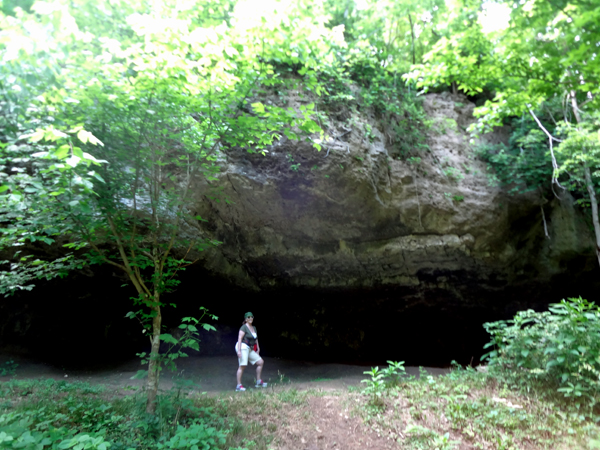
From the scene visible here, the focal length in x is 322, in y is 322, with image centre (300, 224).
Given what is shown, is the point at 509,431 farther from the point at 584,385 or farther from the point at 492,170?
the point at 492,170

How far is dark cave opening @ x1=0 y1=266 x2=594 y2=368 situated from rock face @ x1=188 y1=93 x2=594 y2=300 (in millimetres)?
810

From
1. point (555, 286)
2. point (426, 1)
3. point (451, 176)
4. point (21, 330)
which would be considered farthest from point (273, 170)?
point (555, 286)

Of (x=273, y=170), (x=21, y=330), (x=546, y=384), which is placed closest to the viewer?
(x=546, y=384)

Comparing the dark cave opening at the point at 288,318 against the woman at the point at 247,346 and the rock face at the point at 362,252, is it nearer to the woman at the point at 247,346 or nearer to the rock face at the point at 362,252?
the rock face at the point at 362,252

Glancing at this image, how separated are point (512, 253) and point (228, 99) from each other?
343 inches

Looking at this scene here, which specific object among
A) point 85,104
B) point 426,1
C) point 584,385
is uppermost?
point 426,1

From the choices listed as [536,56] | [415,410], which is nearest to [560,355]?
[415,410]

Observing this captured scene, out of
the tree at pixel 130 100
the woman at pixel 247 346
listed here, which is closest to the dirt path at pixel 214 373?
the woman at pixel 247 346

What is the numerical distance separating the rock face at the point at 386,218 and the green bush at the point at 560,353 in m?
3.89

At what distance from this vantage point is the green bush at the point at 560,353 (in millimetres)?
3791

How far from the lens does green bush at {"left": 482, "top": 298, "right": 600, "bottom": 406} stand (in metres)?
3.79

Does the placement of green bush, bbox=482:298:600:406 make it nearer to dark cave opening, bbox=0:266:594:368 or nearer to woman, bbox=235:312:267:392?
woman, bbox=235:312:267:392

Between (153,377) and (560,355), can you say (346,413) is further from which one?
(560,355)

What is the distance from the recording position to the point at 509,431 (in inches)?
131
